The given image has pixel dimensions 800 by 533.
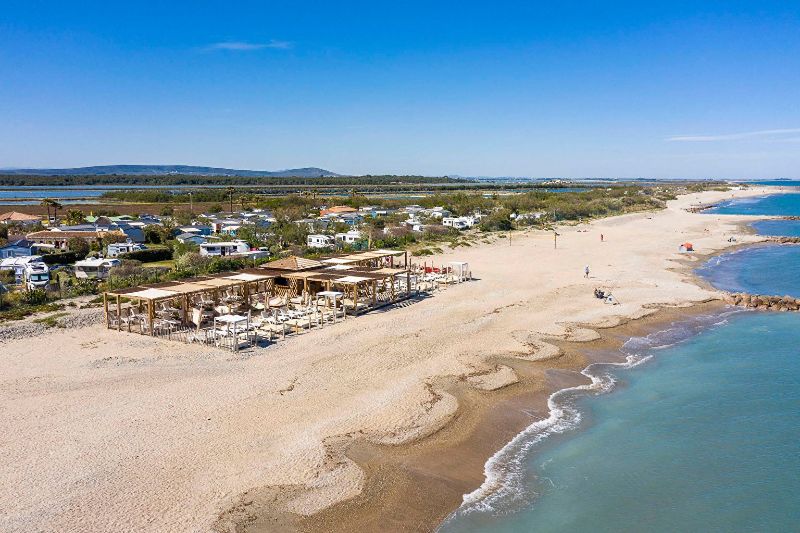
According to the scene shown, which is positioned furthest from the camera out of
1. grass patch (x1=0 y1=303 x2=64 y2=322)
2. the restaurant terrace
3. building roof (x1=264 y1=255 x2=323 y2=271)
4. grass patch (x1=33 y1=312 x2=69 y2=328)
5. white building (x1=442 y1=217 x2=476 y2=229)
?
white building (x1=442 y1=217 x2=476 y2=229)

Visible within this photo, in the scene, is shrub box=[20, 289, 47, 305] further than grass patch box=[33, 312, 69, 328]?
Yes

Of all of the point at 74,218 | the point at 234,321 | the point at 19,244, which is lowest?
the point at 234,321

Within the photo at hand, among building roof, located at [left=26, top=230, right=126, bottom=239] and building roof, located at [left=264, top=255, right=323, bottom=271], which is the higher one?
building roof, located at [left=264, top=255, right=323, bottom=271]

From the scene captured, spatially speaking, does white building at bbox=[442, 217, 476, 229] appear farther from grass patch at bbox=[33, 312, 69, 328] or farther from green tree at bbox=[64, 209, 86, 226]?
grass patch at bbox=[33, 312, 69, 328]

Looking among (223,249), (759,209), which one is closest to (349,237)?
(223,249)

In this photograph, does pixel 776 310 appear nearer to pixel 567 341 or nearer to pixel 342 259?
pixel 567 341

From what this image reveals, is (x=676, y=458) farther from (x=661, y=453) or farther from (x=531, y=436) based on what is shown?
(x=531, y=436)

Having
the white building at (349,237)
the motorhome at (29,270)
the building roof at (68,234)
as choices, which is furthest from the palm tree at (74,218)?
the white building at (349,237)

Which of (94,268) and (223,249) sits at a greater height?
(223,249)

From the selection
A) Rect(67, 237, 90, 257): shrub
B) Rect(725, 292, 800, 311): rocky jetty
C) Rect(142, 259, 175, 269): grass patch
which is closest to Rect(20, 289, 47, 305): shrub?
Rect(142, 259, 175, 269): grass patch
